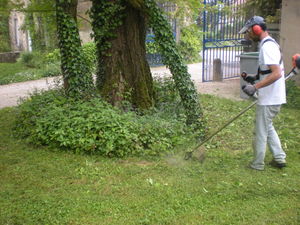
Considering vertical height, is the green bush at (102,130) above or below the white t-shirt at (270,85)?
below

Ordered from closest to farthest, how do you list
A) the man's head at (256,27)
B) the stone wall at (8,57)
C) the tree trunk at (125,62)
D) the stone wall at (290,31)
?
the man's head at (256,27)
the tree trunk at (125,62)
the stone wall at (290,31)
the stone wall at (8,57)

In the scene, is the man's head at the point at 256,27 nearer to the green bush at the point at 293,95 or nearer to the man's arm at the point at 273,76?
the man's arm at the point at 273,76

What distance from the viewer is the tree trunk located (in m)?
6.71

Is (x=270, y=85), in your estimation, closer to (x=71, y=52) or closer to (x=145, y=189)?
(x=145, y=189)

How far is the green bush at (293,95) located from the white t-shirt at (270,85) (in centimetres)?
408

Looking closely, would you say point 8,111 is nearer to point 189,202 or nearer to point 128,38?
point 128,38

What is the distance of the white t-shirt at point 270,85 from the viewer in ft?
14.7

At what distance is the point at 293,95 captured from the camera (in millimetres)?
8734

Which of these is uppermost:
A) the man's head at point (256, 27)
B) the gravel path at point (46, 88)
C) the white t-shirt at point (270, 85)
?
the man's head at point (256, 27)

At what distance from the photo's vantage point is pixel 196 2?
7289mm

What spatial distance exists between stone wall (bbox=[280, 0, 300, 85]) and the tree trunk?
4.63 meters

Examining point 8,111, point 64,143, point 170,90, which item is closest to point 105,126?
point 64,143

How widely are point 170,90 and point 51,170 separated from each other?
3583 millimetres

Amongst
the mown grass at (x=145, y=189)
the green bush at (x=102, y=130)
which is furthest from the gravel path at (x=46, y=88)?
the mown grass at (x=145, y=189)
